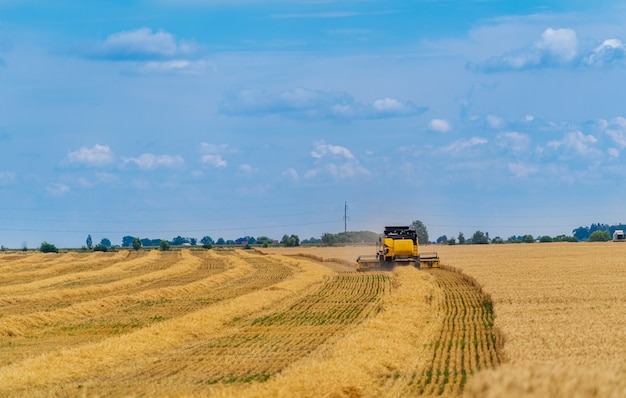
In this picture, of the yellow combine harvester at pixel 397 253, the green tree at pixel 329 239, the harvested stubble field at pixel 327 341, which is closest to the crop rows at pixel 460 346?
the harvested stubble field at pixel 327 341

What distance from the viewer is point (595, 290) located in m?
35.0

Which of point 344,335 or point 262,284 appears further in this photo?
point 262,284

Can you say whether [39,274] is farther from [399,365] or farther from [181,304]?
[399,365]

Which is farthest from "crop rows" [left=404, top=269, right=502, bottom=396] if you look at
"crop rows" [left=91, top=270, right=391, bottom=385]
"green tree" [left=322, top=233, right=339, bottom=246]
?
"green tree" [left=322, top=233, right=339, bottom=246]

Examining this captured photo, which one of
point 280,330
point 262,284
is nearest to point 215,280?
point 262,284

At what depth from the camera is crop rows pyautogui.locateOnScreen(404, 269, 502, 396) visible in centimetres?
1688

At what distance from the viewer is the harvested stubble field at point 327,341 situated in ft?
51.7

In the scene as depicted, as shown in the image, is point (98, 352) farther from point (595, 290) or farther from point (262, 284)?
point (262, 284)

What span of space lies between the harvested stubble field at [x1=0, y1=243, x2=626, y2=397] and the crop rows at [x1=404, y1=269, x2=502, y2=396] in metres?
0.05

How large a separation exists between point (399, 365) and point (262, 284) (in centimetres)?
2790

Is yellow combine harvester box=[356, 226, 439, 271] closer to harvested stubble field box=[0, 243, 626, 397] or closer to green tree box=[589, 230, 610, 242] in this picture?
harvested stubble field box=[0, 243, 626, 397]

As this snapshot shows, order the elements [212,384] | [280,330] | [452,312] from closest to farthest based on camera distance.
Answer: [212,384] → [280,330] → [452,312]

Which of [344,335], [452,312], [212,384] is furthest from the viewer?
[452,312]

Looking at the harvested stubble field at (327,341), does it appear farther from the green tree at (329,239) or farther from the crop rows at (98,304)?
the green tree at (329,239)
